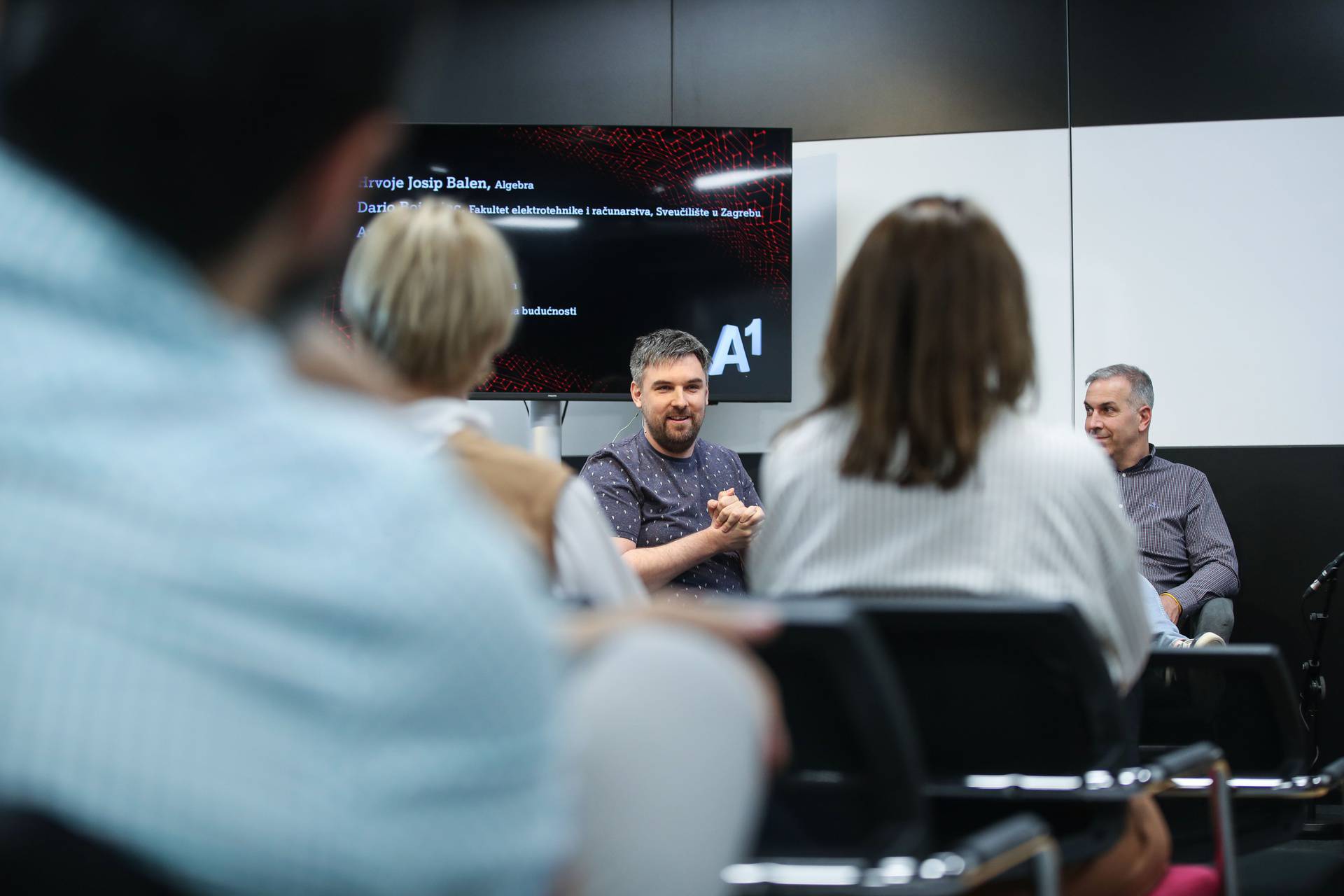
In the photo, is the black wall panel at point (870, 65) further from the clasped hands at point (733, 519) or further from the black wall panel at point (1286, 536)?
the clasped hands at point (733, 519)

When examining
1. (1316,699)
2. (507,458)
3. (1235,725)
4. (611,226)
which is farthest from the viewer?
(611,226)

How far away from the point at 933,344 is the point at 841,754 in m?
0.53

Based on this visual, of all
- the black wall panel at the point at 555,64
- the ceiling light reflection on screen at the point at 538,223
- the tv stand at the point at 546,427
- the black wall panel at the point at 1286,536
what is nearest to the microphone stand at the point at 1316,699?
the black wall panel at the point at 1286,536

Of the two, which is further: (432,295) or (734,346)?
(734,346)

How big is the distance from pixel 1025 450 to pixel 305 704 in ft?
3.98

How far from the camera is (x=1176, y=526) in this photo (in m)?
4.75

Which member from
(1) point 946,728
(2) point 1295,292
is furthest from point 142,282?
(2) point 1295,292

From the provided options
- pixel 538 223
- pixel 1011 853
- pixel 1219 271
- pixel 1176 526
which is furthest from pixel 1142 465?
pixel 1011 853

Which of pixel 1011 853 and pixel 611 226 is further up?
pixel 611 226

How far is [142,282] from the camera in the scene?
0.49 m

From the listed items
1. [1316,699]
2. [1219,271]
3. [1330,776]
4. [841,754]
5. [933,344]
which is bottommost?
[1316,699]

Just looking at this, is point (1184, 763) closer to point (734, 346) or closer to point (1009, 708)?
point (1009, 708)

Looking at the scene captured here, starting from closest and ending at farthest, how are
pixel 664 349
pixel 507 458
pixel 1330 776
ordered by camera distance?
pixel 507 458 < pixel 1330 776 < pixel 664 349

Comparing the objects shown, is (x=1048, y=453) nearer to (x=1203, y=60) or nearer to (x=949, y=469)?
(x=949, y=469)
